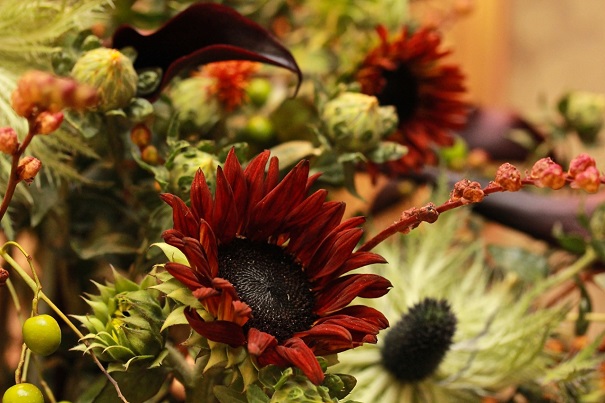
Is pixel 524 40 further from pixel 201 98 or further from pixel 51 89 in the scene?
pixel 51 89

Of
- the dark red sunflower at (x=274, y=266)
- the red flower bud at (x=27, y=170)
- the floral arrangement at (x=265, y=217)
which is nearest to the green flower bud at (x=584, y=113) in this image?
the floral arrangement at (x=265, y=217)

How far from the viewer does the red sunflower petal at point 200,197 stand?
324mm

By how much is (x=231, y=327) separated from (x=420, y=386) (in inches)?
8.2

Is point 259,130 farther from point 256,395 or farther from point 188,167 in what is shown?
point 256,395

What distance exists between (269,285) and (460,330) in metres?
0.20

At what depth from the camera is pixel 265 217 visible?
36 cm

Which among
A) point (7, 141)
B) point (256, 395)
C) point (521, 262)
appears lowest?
point (521, 262)

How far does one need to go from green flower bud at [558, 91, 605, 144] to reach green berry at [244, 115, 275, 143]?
0.31 meters

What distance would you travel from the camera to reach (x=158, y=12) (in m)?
0.56

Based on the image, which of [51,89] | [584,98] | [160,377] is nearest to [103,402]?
[160,377]

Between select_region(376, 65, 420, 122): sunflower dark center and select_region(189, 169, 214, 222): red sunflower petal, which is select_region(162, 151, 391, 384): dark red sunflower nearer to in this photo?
select_region(189, 169, 214, 222): red sunflower petal

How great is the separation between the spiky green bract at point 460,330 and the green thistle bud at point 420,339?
12 mm

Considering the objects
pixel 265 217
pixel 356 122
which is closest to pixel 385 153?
pixel 356 122

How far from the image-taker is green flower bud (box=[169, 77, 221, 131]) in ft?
1.58
